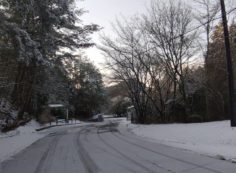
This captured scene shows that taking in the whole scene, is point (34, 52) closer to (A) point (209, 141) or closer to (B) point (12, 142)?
(B) point (12, 142)

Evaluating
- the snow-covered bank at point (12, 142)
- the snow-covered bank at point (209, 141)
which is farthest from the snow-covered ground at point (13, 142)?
the snow-covered bank at point (209, 141)

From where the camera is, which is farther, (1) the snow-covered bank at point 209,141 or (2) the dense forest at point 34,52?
(2) the dense forest at point 34,52

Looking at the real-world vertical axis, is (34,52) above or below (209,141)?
above

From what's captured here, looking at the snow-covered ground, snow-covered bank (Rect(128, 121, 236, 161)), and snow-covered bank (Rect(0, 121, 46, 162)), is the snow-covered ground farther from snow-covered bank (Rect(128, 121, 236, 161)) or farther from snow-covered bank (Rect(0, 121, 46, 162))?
snow-covered bank (Rect(128, 121, 236, 161))

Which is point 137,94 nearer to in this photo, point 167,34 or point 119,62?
point 119,62

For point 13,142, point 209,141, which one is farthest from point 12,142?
point 209,141

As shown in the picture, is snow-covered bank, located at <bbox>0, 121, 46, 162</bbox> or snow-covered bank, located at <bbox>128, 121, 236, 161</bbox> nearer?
snow-covered bank, located at <bbox>128, 121, 236, 161</bbox>

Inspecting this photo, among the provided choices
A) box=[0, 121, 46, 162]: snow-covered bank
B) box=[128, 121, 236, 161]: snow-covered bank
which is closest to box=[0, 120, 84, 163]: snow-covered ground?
box=[0, 121, 46, 162]: snow-covered bank

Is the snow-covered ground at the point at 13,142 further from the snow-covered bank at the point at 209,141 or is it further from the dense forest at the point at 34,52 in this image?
the snow-covered bank at the point at 209,141

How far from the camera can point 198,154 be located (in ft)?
37.5

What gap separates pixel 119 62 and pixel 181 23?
7225mm

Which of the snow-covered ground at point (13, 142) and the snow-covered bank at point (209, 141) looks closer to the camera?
the snow-covered bank at point (209, 141)

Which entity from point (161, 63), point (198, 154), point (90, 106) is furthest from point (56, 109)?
point (198, 154)

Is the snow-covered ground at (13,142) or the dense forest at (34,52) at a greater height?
the dense forest at (34,52)
